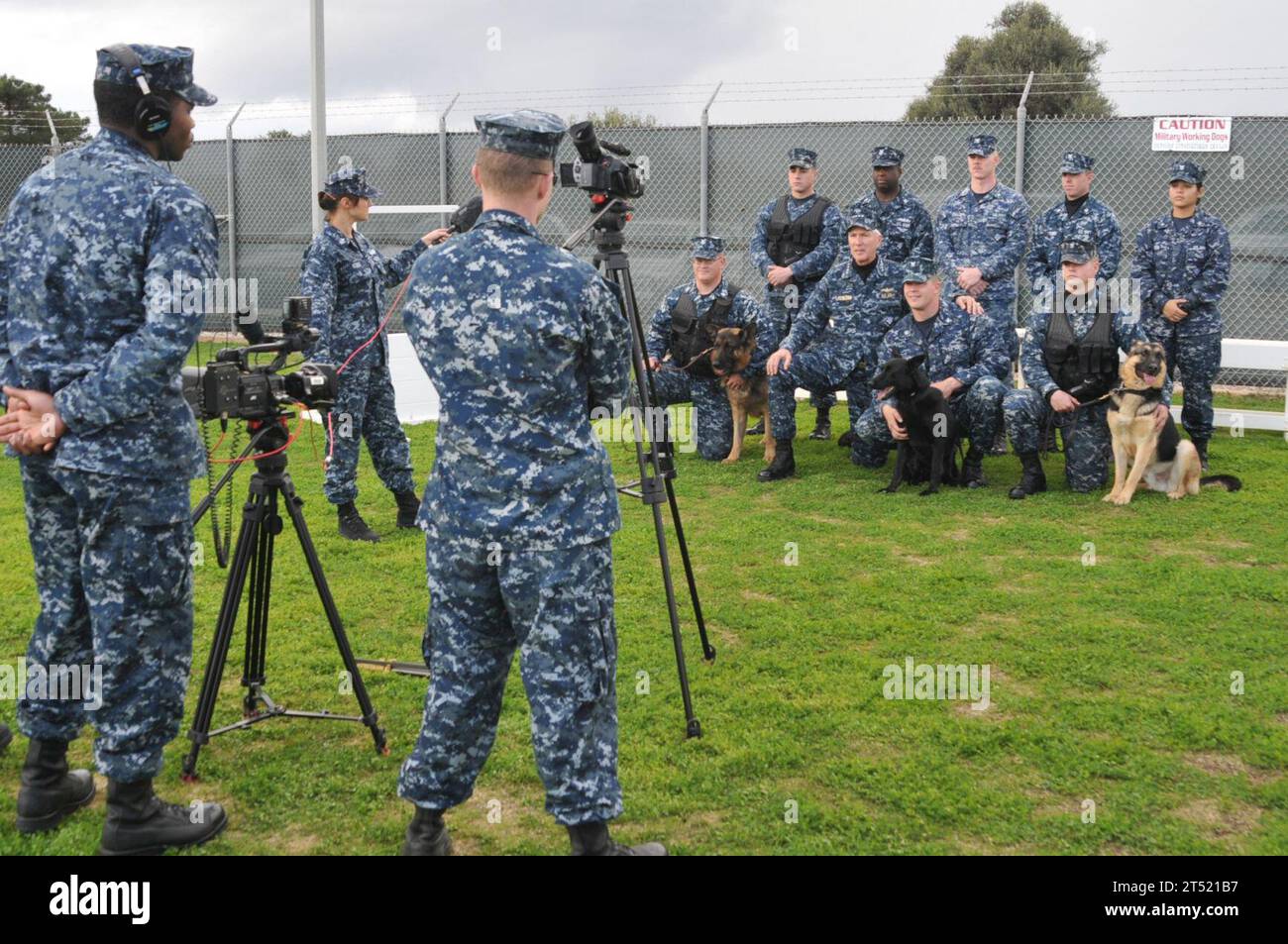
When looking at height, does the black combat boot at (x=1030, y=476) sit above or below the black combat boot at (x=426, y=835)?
above

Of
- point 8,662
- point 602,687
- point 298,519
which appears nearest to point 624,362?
point 602,687

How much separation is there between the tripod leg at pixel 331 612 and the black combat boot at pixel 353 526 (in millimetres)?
3150

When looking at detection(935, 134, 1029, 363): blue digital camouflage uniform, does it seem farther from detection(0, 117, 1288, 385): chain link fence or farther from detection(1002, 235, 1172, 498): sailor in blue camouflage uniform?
detection(0, 117, 1288, 385): chain link fence

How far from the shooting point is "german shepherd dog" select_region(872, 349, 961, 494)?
873cm

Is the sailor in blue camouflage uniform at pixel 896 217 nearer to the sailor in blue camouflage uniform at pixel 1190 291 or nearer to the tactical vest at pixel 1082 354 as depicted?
the tactical vest at pixel 1082 354

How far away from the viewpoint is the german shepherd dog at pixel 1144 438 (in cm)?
843

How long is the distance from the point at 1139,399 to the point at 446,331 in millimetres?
6673

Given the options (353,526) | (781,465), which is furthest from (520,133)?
(781,465)

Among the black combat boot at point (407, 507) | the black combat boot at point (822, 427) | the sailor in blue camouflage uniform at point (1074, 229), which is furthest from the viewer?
the black combat boot at point (822, 427)

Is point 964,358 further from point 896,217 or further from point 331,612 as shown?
point 331,612

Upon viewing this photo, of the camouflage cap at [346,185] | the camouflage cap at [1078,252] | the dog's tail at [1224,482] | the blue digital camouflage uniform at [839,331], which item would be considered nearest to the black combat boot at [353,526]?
the camouflage cap at [346,185]

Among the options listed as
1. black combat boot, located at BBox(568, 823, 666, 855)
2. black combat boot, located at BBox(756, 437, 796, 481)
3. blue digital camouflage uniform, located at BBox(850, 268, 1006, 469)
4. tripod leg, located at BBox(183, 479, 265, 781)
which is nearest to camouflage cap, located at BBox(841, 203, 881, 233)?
blue digital camouflage uniform, located at BBox(850, 268, 1006, 469)

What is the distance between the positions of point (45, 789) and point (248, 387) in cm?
147

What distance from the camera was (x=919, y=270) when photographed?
897cm
